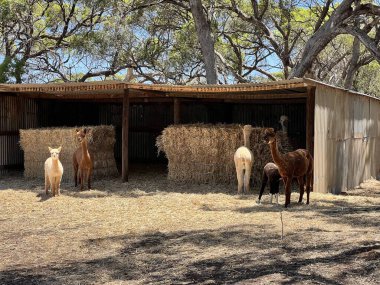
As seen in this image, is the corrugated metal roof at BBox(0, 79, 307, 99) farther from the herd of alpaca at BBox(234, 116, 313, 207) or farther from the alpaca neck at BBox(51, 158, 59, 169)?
the alpaca neck at BBox(51, 158, 59, 169)

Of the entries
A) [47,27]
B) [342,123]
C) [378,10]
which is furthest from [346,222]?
[47,27]

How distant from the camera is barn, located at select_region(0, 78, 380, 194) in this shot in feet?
36.2

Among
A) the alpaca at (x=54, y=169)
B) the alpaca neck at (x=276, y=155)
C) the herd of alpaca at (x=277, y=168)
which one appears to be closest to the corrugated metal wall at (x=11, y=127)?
the alpaca at (x=54, y=169)

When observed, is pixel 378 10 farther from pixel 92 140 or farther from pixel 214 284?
pixel 214 284

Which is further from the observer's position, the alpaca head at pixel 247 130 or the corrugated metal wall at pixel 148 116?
the corrugated metal wall at pixel 148 116

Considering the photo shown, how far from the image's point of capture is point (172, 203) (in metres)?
9.53

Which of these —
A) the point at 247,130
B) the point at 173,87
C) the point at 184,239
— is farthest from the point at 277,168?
the point at 173,87

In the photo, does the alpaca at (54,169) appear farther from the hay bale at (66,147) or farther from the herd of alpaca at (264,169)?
the hay bale at (66,147)

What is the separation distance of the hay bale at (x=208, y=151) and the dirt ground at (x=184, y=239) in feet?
3.77

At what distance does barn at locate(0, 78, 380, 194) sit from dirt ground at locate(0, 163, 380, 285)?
68.3 inches

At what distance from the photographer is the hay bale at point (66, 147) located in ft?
41.5

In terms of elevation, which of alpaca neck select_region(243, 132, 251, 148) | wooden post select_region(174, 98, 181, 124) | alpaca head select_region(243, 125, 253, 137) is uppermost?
wooden post select_region(174, 98, 181, 124)

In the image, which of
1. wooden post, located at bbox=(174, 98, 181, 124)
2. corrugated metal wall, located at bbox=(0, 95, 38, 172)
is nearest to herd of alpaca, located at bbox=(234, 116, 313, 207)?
wooden post, located at bbox=(174, 98, 181, 124)

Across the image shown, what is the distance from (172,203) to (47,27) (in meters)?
15.7
